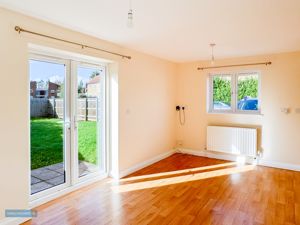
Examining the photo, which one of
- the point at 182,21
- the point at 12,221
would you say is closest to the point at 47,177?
the point at 12,221

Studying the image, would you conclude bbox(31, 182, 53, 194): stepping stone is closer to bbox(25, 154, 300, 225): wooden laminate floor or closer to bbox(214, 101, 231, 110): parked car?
bbox(25, 154, 300, 225): wooden laminate floor

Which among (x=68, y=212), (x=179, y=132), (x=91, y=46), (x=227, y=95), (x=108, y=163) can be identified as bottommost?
(x=68, y=212)

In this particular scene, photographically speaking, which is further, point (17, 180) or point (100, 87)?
point (100, 87)

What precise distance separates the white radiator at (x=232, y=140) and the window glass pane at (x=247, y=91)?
1.85 ft

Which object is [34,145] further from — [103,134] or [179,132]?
[179,132]

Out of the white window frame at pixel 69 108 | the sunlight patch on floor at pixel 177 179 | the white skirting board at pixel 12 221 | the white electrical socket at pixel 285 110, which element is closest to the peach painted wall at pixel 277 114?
the white electrical socket at pixel 285 110

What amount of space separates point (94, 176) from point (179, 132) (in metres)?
2.65

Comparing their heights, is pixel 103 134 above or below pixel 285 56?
below

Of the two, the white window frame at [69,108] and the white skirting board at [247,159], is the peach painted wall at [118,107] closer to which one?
the white window frame at [69,108]

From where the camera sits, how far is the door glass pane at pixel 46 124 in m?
2.88

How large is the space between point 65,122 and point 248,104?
3773mm

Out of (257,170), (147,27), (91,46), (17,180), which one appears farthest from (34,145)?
(257,170)

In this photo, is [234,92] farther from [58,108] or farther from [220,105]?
[58,108]

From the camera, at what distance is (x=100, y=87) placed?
379 centimetres
